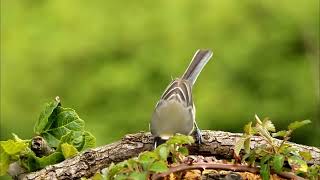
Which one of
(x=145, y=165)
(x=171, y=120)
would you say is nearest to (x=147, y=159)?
(x=145, y=165)

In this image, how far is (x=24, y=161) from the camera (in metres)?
1.73

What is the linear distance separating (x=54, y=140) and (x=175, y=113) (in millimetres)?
380

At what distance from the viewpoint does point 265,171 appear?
5.08ft

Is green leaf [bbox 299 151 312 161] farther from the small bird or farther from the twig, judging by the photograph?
the small bird

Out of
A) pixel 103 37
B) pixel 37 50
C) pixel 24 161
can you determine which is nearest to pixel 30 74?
pixel 37 50

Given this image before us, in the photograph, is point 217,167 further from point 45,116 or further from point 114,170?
point 45,116

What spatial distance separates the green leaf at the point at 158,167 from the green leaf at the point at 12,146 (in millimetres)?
354

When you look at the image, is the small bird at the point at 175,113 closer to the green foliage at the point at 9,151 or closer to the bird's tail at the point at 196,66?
the bird's tail at the point at 196,66

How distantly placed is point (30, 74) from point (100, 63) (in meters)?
0.46

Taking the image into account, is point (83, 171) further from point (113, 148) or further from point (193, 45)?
point (193, 45)

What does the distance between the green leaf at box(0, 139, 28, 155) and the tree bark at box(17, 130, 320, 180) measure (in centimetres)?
6

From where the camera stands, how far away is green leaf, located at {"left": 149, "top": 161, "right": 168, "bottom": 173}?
1.47 m

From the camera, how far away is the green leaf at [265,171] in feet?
5.08

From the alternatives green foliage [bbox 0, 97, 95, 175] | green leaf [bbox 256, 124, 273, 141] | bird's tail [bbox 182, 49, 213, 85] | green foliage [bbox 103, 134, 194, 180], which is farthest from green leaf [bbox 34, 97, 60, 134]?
bird's tail [bbox 182, 49, 213, 85]
